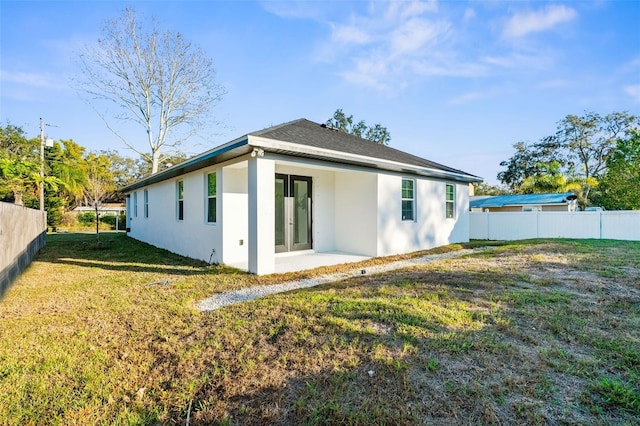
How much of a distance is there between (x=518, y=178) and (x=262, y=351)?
36158 mm

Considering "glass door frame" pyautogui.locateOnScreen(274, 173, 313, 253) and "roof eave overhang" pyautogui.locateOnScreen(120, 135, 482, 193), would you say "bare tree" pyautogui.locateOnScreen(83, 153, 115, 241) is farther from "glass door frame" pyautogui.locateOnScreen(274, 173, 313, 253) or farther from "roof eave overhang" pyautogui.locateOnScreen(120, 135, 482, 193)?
"glass door frame" pyautogui.locateOnScreen(274, 173, 313, 253)

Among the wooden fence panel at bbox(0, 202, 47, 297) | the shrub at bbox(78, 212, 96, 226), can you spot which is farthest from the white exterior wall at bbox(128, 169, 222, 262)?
the shrub at bbox(78, 212, 96, 226)

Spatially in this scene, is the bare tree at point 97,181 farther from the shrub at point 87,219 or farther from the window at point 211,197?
the window at point 211,197

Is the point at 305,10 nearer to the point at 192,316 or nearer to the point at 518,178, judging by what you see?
the point at 192,316

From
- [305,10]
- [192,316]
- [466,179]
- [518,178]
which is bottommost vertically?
[192,316]

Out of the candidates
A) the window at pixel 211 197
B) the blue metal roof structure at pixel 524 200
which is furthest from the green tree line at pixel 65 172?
the blue metal roof structure at pixel 524 200

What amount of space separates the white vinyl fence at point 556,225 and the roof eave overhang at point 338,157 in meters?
5.21

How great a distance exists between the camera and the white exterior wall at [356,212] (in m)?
9.05

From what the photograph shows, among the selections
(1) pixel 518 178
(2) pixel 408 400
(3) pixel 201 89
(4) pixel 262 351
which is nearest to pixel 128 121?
(3) pixel 201 89

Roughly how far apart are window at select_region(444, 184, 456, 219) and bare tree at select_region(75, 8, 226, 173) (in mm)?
16173

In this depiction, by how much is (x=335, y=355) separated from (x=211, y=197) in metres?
6.47

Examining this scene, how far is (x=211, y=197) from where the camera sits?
827 cm

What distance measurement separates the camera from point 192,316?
13.5 feet

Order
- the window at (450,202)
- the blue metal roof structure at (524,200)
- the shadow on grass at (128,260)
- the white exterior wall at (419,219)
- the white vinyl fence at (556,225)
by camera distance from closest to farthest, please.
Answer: the shadow on grass at (128,260), the white exterior wall at (419,219), the window at (450,202), the white vinyl fence at (556,225), the blue metal roof structure at (524,200)
